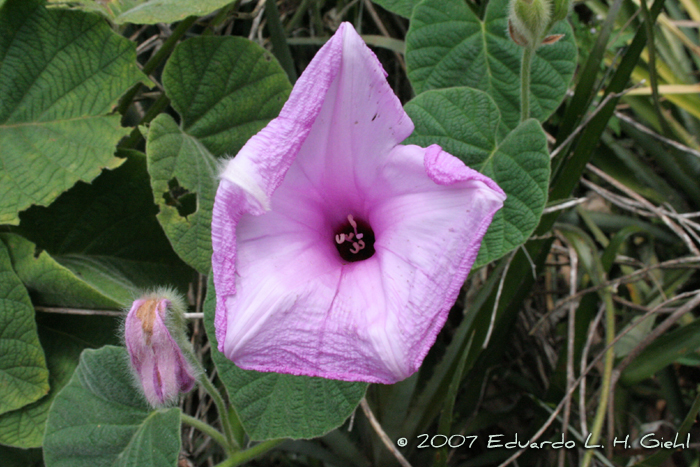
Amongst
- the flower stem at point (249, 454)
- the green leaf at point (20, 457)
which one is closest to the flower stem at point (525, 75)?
the flower stem at point (249, 454)

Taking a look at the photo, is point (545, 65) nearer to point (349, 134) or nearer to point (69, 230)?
point (349, 134)

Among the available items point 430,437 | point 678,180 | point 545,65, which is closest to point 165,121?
point 545,65

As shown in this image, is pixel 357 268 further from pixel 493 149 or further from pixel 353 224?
pixel 493 149

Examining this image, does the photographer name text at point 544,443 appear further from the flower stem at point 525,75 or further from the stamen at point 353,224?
the flower stem at point 525,75

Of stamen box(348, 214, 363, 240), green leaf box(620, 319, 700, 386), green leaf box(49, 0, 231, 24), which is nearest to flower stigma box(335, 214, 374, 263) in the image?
stamen box(348, 214, 363, 240)

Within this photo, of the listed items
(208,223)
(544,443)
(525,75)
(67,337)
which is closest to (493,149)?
(525,75)
